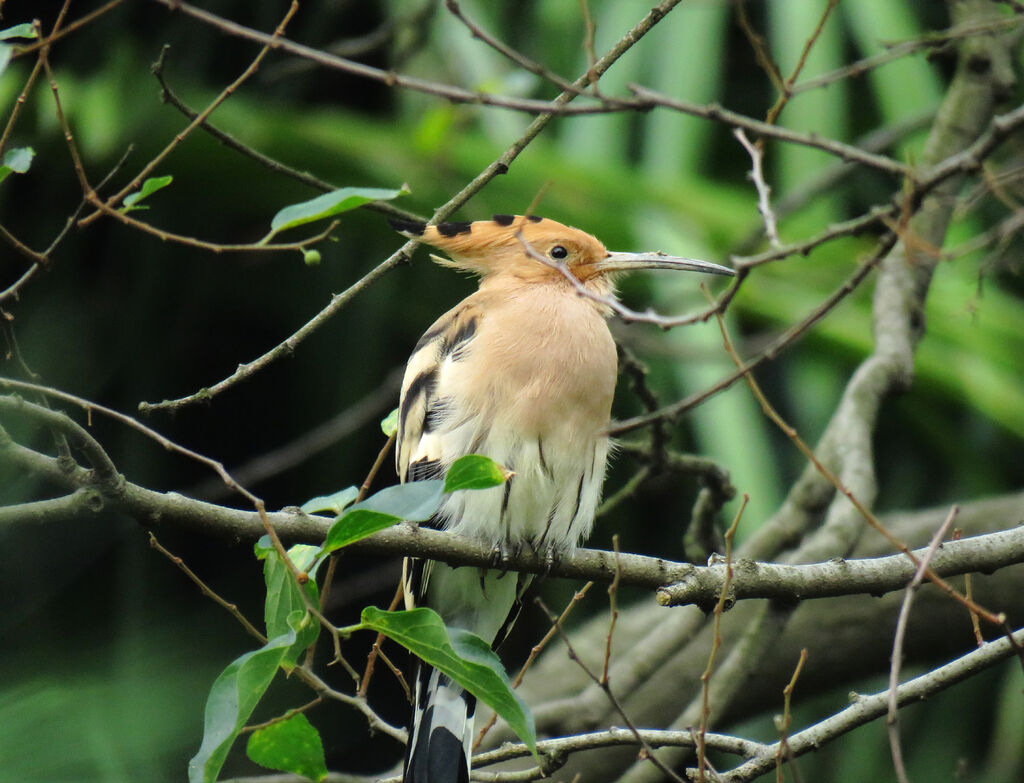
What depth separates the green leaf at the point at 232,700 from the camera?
1.69 metres

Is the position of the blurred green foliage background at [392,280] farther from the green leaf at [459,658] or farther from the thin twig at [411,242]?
the green leaf at [459,658]

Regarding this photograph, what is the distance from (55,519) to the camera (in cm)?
182

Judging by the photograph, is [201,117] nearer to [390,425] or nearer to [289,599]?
[390,425]

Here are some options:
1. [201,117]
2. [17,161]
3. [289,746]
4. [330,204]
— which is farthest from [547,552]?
[17,161]

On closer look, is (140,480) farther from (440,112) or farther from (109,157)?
(440,112)

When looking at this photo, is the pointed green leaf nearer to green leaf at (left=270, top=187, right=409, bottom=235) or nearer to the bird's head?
green leaf at (left=270, top=187, right=409, bottom=235)

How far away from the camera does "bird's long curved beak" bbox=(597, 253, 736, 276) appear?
10.2ft

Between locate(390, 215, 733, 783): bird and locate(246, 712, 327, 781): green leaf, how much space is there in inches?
25.8

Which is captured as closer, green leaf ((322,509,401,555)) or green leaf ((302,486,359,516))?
green leaf ((322,509,401,555))

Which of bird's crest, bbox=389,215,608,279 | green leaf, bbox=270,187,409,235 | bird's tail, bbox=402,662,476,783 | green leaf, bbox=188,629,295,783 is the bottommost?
bird's tail, bbox=402,662,476,783

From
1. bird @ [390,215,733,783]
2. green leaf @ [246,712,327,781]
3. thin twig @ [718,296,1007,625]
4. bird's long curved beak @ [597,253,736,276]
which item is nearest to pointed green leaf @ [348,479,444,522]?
Result: green leaf @ [246,712,327,781]

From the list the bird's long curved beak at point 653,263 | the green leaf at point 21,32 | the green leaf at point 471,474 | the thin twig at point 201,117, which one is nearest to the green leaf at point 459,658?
the green leaf at point 471,474

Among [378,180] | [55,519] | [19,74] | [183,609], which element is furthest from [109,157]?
[55,519]

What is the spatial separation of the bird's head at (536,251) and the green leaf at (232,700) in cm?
169
